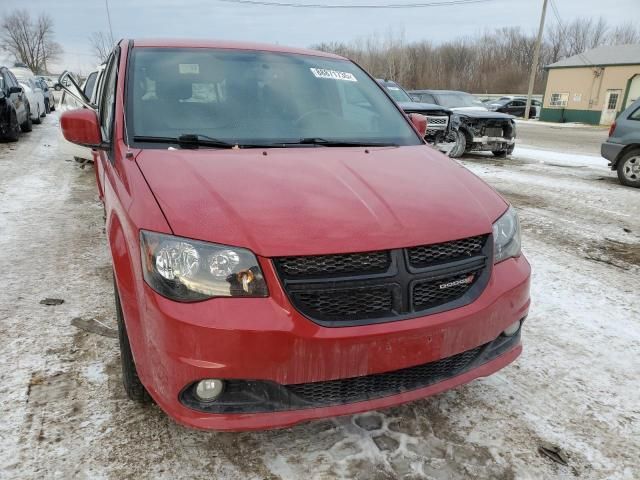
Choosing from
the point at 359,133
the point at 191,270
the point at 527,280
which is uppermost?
the point at 359,133

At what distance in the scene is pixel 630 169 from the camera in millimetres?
8406

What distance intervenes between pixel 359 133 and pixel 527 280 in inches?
52.4

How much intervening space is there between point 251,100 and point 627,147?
317 inches

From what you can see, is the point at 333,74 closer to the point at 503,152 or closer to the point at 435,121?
the point at 435,121

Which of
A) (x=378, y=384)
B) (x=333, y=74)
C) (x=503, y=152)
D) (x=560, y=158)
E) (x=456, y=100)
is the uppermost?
(x=333, y=74)

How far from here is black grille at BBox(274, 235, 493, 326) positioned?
5.76 feet

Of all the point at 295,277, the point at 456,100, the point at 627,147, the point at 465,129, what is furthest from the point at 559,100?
the point at 295,277

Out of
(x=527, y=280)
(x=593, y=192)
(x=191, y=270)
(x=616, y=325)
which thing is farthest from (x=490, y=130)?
(x=191, y=270)

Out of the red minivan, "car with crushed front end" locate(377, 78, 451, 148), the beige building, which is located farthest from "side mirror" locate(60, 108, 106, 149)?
the beige building

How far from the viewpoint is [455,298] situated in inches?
78.5

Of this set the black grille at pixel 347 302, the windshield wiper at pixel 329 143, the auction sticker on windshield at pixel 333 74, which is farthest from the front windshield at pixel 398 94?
the black grille at pixel 347 302

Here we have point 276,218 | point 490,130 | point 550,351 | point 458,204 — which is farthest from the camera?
point 490,130

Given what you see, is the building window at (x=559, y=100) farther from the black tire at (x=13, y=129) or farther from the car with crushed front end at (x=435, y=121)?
the black tire at (x=13, y=129)

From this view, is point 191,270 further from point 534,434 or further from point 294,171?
point 534,434
